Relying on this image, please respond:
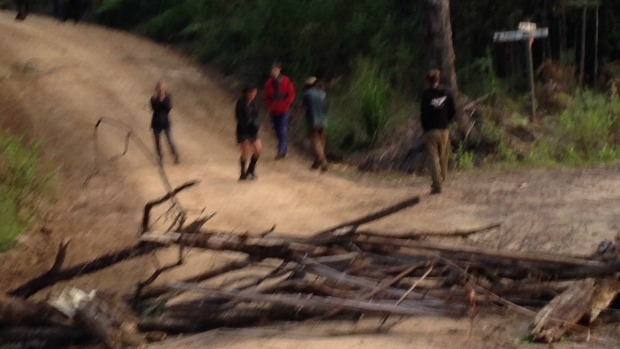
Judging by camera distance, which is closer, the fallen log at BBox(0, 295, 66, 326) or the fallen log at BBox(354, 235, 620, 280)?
the fallen log at BBox(354, 235, 620, 280)

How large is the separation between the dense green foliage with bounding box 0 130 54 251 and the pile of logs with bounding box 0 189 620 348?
11.9ft

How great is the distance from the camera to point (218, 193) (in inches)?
575

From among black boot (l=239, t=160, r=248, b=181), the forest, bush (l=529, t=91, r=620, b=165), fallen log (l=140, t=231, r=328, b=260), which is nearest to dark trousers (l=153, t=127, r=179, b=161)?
black boot (l=239, t=160, r=248, b=181)

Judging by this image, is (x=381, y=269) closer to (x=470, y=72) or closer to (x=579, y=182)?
(x=579, y=182)

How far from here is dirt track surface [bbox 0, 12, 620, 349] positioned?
858 cm

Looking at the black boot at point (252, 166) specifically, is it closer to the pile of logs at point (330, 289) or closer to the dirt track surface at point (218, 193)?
the dirt track surface at point (218, 193)

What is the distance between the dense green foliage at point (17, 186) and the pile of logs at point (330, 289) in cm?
363

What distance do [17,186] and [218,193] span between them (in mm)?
2985

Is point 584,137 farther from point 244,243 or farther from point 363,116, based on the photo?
point 244,243

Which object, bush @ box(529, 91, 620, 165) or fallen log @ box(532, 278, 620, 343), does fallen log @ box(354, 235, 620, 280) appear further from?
bush @ box(529, 91, 620, 165)

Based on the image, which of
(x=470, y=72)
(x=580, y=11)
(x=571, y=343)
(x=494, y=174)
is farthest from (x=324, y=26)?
(x=571, y=343)

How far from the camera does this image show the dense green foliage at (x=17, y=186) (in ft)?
42.4

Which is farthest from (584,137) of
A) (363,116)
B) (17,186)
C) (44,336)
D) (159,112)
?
(44,336)

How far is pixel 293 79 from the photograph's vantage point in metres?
22.6
